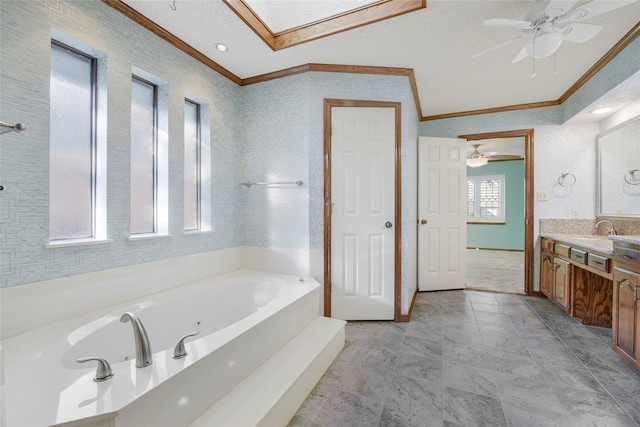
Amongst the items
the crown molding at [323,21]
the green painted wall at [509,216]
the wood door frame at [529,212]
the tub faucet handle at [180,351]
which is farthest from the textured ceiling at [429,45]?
the green painted wall at [509,216]

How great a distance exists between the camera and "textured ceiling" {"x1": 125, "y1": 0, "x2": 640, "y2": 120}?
191 centimetres

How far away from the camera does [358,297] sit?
2.69 metres

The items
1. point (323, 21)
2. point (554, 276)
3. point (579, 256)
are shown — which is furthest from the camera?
point (554, 276)

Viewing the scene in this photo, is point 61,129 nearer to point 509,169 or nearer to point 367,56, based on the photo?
point 367,56

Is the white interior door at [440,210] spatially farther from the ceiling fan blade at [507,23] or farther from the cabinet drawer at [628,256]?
the ceiling fan blade at [507,23]

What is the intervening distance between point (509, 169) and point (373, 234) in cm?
601

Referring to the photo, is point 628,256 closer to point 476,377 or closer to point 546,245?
point 476,377

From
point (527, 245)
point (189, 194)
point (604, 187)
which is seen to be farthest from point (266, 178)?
point (604, 187)

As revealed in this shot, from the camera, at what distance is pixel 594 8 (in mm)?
1558

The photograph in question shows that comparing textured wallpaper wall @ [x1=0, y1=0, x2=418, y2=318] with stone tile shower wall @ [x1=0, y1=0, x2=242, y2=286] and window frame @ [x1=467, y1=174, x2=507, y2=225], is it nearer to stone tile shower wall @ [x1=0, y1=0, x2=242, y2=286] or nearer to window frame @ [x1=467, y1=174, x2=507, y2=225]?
stone tile shower wall @ [x1=0, y1=0, x2=242, y2=286]

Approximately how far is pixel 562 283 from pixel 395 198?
1981 millimetres

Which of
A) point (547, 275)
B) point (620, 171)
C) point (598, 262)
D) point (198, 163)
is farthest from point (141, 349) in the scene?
point (620, 171)

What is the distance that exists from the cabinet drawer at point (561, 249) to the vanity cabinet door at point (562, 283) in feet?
0.26

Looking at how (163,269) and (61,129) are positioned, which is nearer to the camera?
(61,129)
